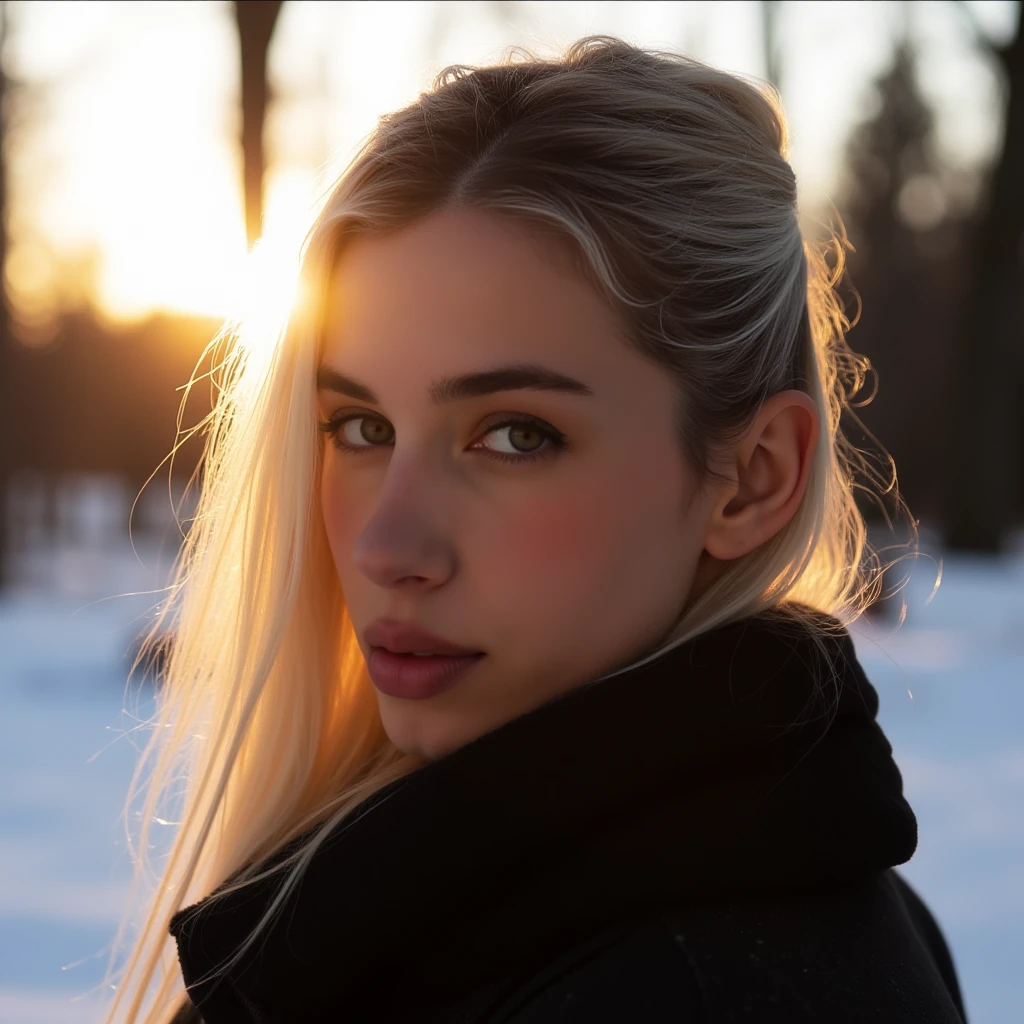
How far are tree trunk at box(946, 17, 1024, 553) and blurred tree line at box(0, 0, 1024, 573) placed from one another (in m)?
0.02

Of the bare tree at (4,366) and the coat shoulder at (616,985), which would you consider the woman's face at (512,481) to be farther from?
the bare tree at (4,366)

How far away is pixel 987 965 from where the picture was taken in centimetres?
370

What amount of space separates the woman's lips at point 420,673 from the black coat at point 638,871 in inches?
5.0

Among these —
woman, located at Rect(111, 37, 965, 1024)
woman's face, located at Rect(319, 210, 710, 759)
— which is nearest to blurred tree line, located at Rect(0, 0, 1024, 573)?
woman, located at Rect(111, 37, 965, 1024)

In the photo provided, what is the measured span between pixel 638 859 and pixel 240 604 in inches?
36.3

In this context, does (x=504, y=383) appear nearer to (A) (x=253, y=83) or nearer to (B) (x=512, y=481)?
(B) (x=512, y=481)

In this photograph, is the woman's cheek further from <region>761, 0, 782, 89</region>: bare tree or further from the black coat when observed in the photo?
<region>761, 0, 782, 89</region>: bare tree

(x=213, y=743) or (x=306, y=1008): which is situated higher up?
(x=213, y=743)

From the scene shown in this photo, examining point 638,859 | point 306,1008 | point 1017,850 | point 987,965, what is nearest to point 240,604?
point 306,1008

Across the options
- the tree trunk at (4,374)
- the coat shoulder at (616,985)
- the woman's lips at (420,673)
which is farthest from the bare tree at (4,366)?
the coat shoulder at (616,985)

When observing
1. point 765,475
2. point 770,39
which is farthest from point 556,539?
point 770,39

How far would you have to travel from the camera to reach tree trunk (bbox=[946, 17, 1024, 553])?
47.2ft

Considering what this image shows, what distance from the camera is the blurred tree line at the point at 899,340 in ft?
39.7

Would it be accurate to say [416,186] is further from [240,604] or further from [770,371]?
[240,604]
